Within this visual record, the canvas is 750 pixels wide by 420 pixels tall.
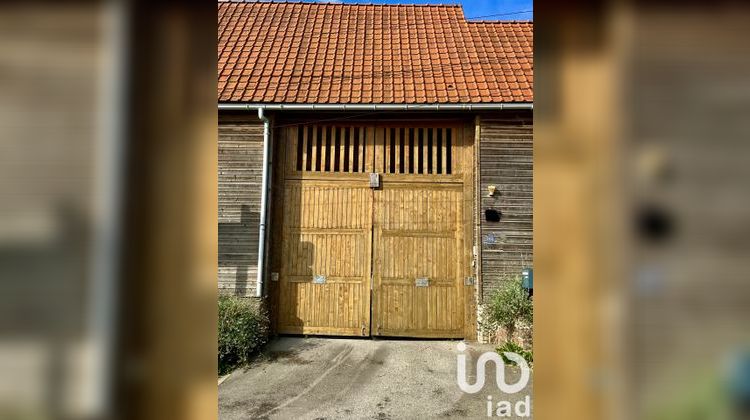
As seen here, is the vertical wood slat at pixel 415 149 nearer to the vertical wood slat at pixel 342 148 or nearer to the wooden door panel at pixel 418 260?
the wooden door panel at pixel 418 260

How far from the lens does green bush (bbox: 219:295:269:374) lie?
5.64 m

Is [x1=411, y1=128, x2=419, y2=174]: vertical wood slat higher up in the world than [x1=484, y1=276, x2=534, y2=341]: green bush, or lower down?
higher up

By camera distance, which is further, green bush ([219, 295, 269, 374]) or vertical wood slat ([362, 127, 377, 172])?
vertical wood slat ([362, 127, 377, 172])

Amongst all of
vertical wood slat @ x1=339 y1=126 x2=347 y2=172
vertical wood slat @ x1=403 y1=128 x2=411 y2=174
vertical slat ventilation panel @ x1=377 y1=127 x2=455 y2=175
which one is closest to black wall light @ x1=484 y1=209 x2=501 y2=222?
vertical slat ventilation panel @ x1=377 y1=127 x2=455 y2=175

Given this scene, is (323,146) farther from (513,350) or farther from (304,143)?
(513,350)

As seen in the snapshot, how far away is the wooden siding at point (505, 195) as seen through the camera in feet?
21.9

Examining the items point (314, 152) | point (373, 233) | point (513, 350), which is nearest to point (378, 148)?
point (314, 152)

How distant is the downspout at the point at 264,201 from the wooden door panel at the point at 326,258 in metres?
0.37

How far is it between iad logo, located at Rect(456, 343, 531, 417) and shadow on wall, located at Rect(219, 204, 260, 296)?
3459 mm

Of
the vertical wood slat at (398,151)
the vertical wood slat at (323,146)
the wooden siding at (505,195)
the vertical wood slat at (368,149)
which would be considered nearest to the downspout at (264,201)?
the vertical wood slat at (323,146)

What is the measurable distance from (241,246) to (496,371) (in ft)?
13.9

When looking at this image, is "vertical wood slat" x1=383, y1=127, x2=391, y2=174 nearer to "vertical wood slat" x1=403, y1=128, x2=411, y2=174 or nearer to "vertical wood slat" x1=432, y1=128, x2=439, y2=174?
"vertical wood slat" x1=403, y1=128, x2=411, y2=174

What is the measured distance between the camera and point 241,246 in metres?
6.74
